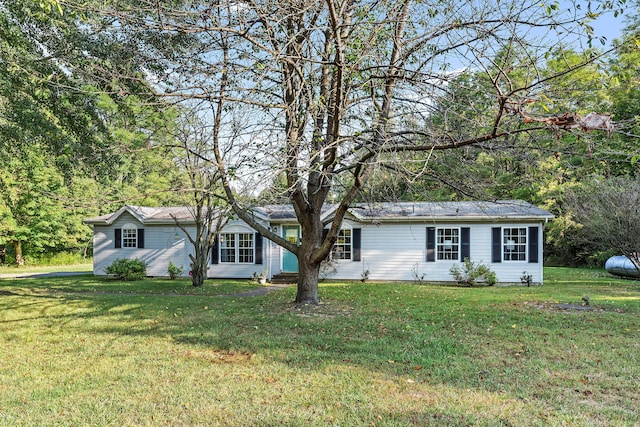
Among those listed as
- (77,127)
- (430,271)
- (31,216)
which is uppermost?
(77,127)

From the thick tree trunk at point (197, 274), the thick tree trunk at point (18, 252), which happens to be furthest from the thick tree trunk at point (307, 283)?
the thick tree trunk at point (18, 252)

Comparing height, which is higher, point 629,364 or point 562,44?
point 562,44

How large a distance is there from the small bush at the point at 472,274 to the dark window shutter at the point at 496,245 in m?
0.51

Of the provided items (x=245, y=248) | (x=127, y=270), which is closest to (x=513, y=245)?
A: (x=245, y=248)

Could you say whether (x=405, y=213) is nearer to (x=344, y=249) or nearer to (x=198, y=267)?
(x=344, y=249)

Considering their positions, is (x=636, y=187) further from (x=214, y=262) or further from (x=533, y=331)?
(x=214, y=262)

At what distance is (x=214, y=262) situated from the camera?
62.1 feet

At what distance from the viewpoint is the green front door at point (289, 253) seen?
1831 centimetres

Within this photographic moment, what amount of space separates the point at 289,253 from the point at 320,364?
1304 centimetres

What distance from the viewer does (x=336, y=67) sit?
6344mm

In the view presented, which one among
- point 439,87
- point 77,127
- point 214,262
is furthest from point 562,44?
point 214,262

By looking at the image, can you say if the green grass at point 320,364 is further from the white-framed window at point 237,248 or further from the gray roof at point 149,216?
the gray roof at point 149,216

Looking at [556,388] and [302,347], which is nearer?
[556,388]

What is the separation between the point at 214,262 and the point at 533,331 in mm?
14110
